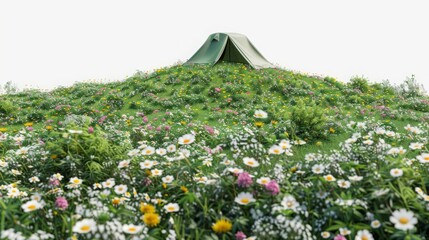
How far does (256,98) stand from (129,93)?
514cm

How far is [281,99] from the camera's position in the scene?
13555 millimetres

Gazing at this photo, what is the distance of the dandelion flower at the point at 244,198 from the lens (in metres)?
2.88

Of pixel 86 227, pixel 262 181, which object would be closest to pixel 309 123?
pixel 262 181

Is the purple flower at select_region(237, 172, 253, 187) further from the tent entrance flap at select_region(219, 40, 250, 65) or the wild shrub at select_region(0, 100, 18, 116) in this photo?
the tent entrance flap at select_region(219, 40, 250, 65)

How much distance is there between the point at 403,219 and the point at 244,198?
116 centimetres

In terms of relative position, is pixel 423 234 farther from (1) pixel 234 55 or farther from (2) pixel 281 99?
(1) pixel 234 55

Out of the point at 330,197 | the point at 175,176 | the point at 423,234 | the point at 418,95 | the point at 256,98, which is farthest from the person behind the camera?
the point at 418,95

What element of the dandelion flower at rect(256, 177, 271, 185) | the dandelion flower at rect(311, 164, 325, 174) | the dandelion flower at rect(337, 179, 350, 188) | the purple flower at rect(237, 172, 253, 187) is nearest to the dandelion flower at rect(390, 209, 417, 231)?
the dandelion flower at rect(337, 179, 350, 188)

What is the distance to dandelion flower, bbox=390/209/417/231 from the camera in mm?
2518

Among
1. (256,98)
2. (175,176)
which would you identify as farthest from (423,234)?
(256,98)

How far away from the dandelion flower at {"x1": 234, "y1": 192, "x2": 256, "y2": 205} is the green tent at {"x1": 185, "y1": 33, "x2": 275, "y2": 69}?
1521 centimetres

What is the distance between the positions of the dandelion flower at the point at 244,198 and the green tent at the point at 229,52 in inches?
599

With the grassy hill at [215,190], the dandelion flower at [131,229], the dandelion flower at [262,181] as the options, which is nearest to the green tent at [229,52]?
the grassy hill at [215,190]

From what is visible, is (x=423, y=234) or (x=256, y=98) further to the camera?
(x=256, y=98)
